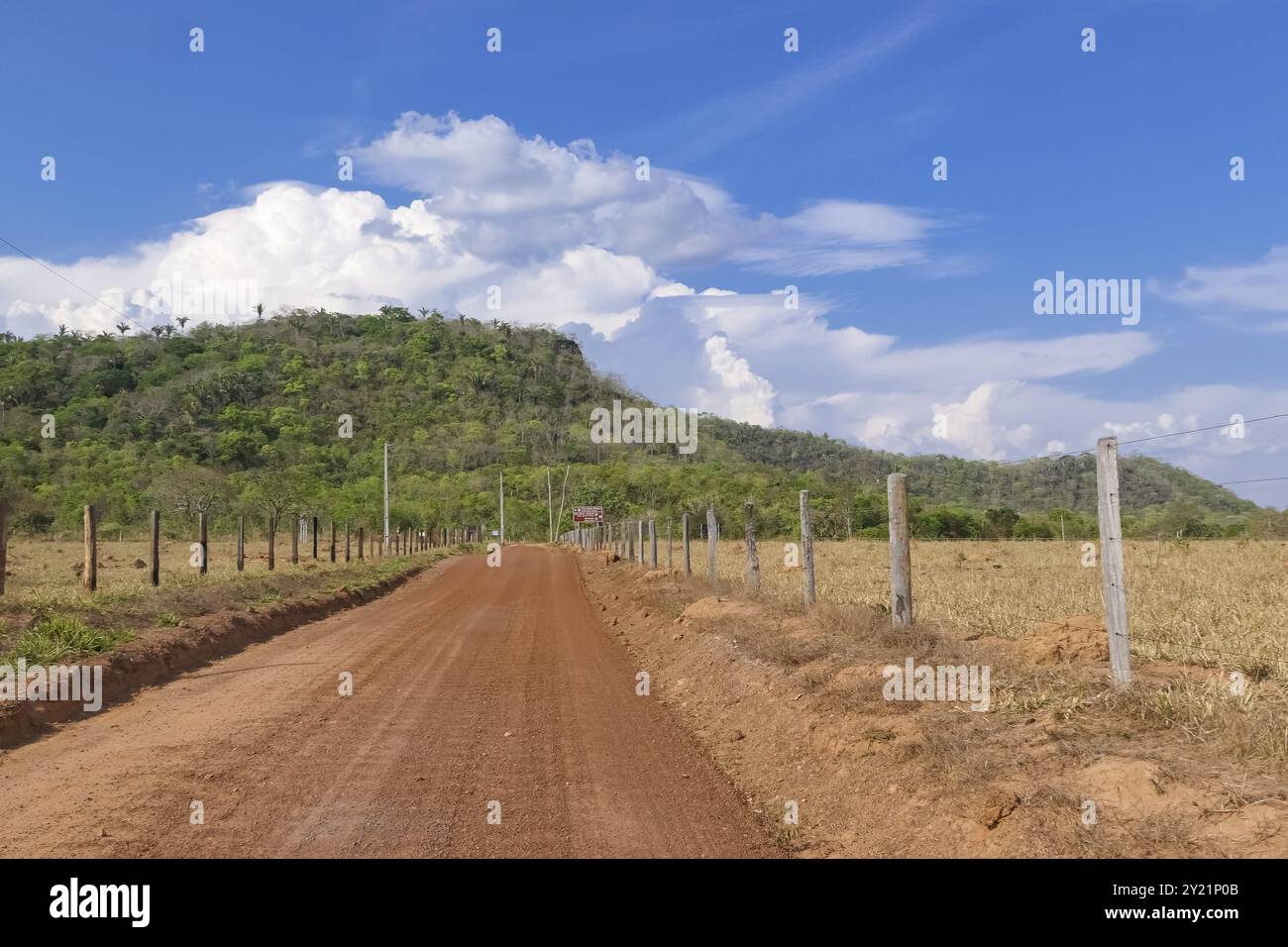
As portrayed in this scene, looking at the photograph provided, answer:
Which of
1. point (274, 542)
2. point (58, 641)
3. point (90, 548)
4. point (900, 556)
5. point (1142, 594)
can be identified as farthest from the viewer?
point (274, 542)

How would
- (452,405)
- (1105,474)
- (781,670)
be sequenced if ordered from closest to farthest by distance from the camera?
(1105,474), (781,670), (452,405)

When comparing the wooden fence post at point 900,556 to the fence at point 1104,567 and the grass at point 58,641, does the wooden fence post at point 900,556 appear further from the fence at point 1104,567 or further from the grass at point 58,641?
the grass at point 58,641

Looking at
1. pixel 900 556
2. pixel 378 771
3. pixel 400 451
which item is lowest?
pixel 378 771

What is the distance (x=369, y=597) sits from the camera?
86.0ft

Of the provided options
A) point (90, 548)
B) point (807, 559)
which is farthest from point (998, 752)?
point (90, 548)

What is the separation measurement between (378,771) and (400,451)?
11173 centimetres

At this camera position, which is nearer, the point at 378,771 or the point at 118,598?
the point at 378,771

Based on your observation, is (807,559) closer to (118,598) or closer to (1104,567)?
(1104,567)

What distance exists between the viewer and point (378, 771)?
23.9 ft

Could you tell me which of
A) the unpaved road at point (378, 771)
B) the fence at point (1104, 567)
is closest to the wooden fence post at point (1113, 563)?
the fence at point (1104, 567)

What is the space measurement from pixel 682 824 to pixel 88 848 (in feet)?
11.2

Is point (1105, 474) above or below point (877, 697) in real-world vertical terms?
above
